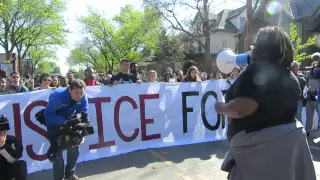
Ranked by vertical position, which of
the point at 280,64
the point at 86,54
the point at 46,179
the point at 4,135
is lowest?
the point at 46,179

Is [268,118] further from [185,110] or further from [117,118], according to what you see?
[185,110]

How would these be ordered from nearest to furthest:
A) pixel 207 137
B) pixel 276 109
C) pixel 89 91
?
pixel 276 109 → pixel 89 91 → pixel 207 137

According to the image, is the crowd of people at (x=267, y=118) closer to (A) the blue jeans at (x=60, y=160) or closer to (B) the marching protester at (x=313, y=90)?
(A) the blue jeans at (x=60, y=160)

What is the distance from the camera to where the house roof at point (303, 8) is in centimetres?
3186

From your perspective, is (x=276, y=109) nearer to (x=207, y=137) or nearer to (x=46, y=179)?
(x=46, y=179)

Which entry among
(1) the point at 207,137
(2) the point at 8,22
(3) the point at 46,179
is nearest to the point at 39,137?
(3) the point at 46,179

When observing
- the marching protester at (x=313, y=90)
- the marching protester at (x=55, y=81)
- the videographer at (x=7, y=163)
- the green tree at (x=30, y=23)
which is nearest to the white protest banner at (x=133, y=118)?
the videographer at (x=7, y=163)

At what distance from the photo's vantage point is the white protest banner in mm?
4711

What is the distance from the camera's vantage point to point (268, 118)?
5.99ft

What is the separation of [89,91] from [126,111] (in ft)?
2.61

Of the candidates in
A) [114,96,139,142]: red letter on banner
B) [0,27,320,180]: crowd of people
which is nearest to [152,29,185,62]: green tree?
[114,96,139,142]: red letter on banner

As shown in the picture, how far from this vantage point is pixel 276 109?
183cm

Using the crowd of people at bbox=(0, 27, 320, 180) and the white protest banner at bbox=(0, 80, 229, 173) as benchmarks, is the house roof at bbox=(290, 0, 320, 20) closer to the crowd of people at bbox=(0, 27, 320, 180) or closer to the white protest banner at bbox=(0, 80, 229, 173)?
the white protest banner at bbox=(0, 80, 229, 173)

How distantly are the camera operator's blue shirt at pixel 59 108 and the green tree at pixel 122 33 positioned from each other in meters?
34.1
